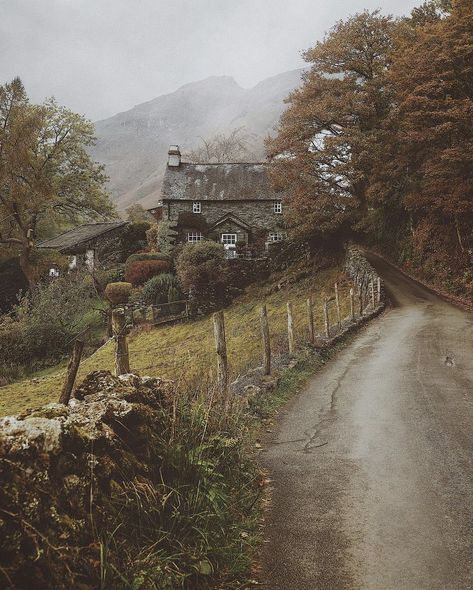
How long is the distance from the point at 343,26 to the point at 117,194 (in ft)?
487

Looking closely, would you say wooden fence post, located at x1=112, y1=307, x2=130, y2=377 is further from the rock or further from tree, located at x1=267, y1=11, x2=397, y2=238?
tree, located at x1=267, y1=11, x2=397, y2=238

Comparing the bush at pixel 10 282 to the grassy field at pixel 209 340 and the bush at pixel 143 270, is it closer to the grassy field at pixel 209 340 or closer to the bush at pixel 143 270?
the bush at pixel 143 270

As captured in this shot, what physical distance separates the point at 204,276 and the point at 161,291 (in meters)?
2.97

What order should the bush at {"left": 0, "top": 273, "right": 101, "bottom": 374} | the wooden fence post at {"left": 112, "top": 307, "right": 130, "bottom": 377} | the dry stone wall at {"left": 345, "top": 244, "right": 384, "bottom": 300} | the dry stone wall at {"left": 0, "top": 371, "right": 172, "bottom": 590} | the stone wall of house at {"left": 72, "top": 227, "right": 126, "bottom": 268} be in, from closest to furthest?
1. the dry stone wall at {"left": 0, "top": 371, "right": 172, "bottom": 590}
2. the wooden fence post at {"left": 112, "top": 307, "right": 130, "bottom": 377}
3. the bush at {"left": 0, "top": 273, "right": 101, "bottom": 374}
4. the dry stone wall at {"left": 345, "top": 244, "right": 384, "bottom": 300}
5. the stone wall of house at {"left": 72, "top": 227, "right": 126, "bottom": 268}

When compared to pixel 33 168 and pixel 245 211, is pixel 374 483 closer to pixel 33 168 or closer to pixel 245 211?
pixel 33 168

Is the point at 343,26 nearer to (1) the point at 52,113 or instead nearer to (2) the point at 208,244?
(2) the point at 208,244

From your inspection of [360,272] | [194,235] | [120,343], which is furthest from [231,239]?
[120,343]

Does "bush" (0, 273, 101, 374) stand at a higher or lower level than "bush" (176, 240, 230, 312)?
lower

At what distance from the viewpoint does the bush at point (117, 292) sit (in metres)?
29.0

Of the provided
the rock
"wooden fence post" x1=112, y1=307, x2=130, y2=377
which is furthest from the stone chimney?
"wooden fence post" x1=112, y1=307, x2=130, y2=377

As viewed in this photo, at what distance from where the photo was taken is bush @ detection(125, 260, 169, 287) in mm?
32438

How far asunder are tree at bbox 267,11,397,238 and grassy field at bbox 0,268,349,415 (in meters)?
4.39

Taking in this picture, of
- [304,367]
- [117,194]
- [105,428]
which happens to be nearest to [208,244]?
[304,367]

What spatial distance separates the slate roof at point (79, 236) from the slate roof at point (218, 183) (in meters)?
6.18
